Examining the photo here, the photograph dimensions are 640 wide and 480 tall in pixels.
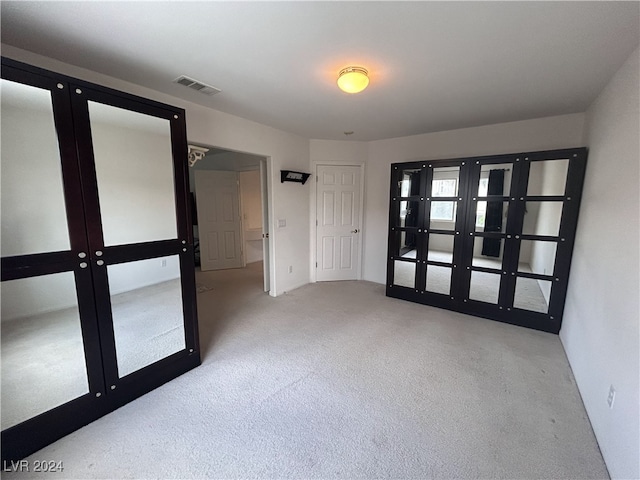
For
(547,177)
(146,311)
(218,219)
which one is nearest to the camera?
(146,311)

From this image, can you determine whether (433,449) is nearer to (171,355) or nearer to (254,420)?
(254,420)

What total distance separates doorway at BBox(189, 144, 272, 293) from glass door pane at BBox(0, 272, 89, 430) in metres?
3.21

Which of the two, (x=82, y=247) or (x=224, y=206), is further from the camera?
(x=224, y=206)

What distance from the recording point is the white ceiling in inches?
54.3

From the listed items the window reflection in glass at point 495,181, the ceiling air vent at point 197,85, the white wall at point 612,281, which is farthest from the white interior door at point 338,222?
the white wall at point 612,281

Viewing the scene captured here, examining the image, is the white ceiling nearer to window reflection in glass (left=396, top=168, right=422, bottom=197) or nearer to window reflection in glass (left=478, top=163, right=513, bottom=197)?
window reflection in glass (left=478, top=163, right=513, bottom=197)

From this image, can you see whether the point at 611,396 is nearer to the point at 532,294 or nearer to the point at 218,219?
the point at 532,294

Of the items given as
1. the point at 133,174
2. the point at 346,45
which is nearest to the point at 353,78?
the point at 346,45

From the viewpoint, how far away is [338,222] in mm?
4559

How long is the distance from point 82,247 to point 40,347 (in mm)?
644

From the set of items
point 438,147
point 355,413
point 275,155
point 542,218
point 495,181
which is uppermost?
point 438,147

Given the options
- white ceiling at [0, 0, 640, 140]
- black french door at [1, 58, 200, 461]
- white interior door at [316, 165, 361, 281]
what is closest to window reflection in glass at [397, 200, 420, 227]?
white interior door at [316, 165, 361, 281]

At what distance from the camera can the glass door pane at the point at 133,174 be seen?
1.71m

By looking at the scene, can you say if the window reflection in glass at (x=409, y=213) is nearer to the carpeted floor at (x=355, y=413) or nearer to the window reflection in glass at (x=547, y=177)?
the window reflection in glass at (x=547, y=177)
